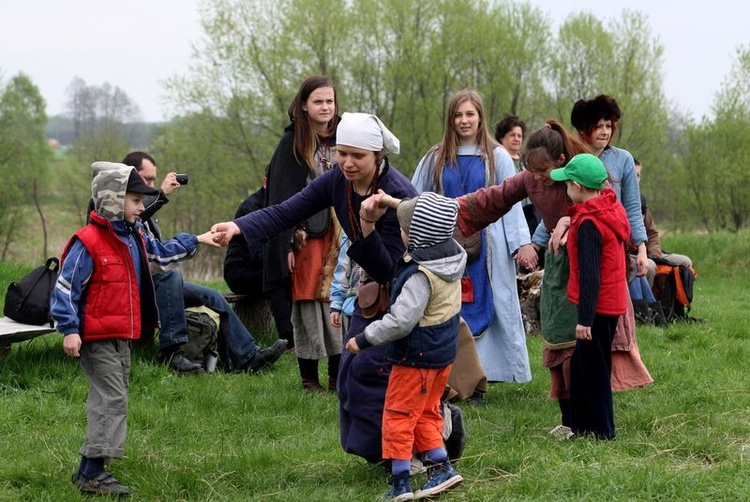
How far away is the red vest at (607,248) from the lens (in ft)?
16.9

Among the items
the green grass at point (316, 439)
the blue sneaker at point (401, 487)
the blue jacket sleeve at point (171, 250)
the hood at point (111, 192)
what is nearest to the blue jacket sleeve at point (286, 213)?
the blue jacket sleeve at point (171, 250)

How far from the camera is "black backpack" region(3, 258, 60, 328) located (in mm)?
7043

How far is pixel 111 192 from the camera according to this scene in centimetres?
469

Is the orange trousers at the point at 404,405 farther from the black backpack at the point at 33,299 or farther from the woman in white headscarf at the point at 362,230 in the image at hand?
the black backpack at the point at 33,299

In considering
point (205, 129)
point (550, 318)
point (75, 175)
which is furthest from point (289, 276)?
point (75, 175)

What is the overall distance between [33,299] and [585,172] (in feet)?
13.6

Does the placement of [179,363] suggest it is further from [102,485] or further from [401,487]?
[401,487]

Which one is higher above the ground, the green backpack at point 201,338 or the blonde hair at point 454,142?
the blonde hair at point 454,142

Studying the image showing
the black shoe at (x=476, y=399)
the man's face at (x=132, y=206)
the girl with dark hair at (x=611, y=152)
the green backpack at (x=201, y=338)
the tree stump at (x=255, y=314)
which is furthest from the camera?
the tree stump at (x=255, y=314)

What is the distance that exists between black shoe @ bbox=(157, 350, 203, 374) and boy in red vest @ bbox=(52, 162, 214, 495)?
271 cm

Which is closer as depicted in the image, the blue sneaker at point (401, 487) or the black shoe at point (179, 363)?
the blue sneaker at point (401, 487)

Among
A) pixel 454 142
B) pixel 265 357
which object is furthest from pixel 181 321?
pixel 454 142

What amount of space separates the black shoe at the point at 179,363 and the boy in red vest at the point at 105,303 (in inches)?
107

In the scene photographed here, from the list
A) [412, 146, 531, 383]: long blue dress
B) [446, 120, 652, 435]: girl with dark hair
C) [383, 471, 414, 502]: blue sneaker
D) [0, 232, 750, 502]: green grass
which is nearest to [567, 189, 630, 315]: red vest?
[446, 120, 652, 435]: girl with dark hair
